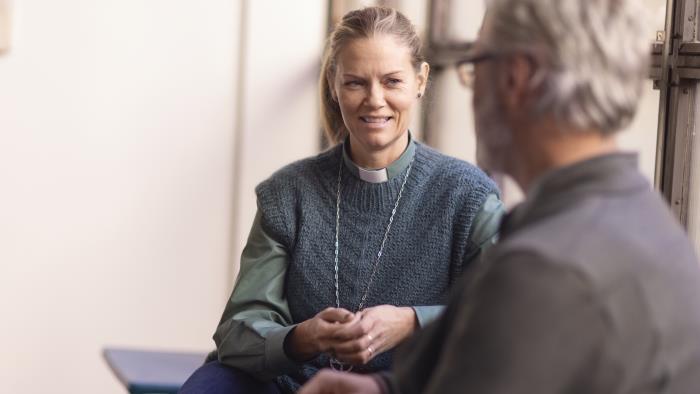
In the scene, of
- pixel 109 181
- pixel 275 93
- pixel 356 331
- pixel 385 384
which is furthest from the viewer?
pixel 275 93

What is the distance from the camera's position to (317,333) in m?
2.37

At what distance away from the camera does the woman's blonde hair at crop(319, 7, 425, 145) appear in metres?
2.63

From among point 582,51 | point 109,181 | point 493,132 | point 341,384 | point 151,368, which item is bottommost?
point 151,368

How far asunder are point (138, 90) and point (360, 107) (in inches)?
99.2

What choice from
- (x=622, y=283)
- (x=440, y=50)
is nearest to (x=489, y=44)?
(x=622, y=283)

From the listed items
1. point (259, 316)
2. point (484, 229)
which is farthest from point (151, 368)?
point (484, 229)

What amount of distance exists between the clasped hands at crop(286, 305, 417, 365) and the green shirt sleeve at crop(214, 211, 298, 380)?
0.08m

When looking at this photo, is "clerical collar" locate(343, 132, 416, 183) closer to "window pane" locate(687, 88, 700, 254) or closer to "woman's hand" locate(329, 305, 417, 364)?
"woman's hand" locate(329, 305, 417, 364)

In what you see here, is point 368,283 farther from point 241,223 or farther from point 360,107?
point 241,223

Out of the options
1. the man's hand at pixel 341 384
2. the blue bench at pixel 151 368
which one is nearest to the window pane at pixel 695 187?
the man's hand at pixel 341 384

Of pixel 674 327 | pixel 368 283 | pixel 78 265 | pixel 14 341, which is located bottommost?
pixel 14 341

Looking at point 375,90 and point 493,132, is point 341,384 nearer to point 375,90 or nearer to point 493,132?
point 493,132

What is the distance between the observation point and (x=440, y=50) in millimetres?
4137

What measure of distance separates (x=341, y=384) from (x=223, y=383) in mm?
797
